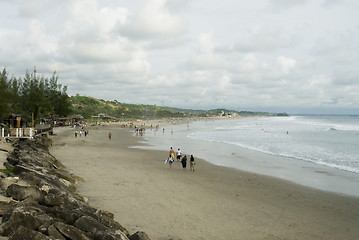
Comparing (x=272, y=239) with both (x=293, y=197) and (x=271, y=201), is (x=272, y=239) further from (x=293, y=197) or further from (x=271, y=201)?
(x=293, y=197)

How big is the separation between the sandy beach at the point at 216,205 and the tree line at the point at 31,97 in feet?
88.2

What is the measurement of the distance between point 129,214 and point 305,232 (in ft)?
19.9

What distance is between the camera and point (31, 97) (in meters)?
53.2

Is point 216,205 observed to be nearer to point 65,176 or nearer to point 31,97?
point 65,176

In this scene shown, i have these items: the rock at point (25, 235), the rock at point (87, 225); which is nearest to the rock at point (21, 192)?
the rock at point (87, 225)

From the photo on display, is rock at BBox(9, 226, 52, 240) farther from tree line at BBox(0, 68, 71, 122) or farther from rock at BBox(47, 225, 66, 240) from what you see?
tree line at BBox(0, 68, 71, 122)

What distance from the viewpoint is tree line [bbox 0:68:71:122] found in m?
41.7

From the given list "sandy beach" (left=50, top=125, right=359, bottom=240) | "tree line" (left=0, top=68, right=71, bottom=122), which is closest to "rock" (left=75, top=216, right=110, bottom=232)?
"sandy beach" (left=50, top=125, right=359, bottom=240)

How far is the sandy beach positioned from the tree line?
2688 cm

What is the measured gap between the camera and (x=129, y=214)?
404 inches

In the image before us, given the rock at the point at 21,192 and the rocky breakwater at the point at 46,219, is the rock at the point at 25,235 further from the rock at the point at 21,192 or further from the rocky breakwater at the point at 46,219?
the rock at the point at 21,192

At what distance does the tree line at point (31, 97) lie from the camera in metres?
41.7

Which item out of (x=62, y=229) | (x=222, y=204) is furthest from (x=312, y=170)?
(x=62, y=229)

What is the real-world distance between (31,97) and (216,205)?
5082cm
